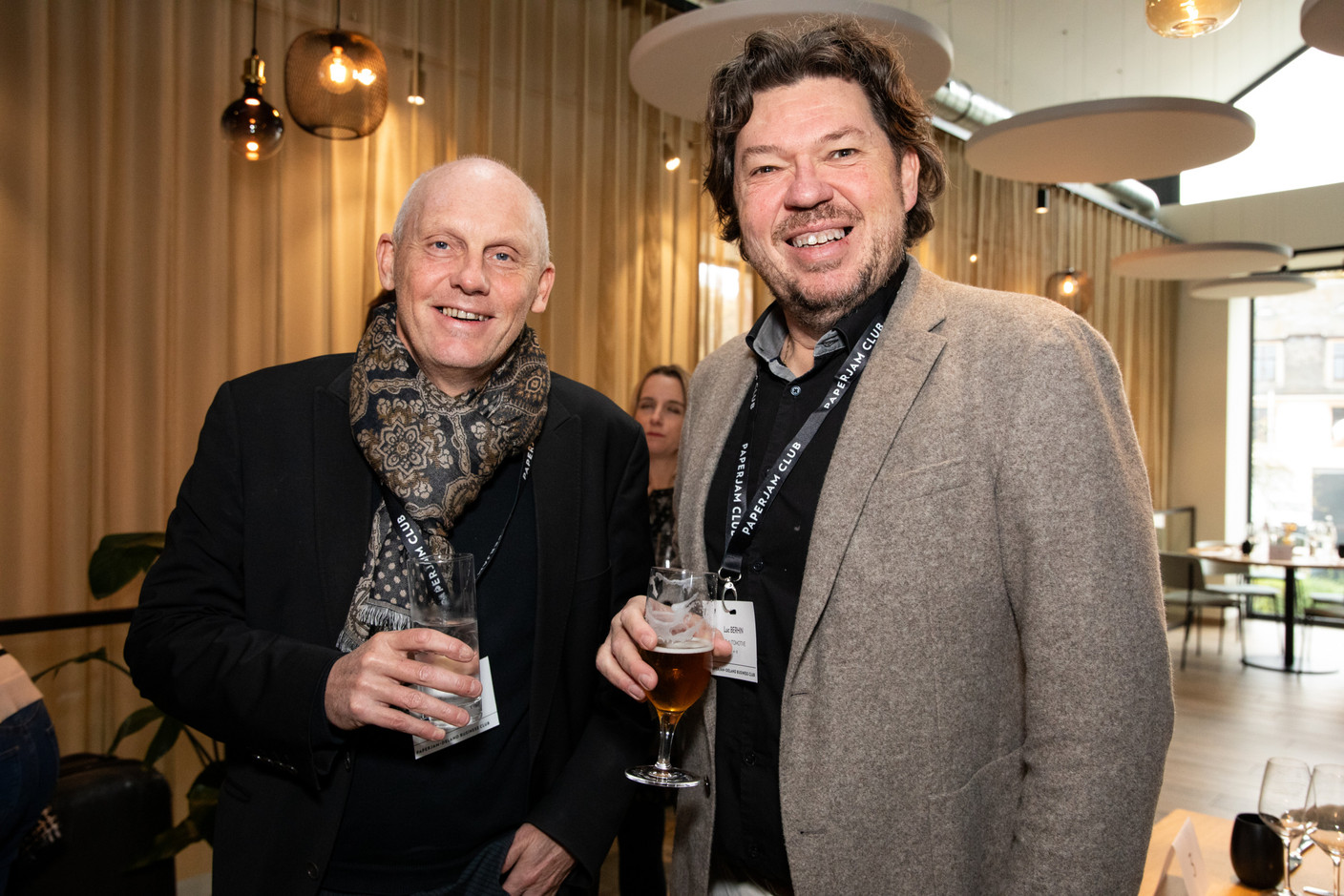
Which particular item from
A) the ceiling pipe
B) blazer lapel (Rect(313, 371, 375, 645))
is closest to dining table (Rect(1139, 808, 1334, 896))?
blazer lapel (Rect(313, 371, 375, 645))

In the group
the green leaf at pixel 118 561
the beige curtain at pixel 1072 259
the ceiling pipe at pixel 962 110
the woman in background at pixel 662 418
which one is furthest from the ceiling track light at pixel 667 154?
the green leaf at pixel 118 561

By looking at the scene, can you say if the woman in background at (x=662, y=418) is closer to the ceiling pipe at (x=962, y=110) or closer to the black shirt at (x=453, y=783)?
the black shirt at (x=453, y=783)

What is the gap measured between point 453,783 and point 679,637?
54 cm

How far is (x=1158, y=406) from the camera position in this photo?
40.4 ft

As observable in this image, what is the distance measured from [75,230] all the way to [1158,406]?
12573 mm

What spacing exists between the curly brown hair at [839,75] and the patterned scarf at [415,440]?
0.66 meters

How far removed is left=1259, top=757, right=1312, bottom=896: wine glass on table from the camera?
171 cm

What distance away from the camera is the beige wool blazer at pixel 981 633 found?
3.88 ft

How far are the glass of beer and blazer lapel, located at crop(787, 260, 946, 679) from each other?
14 cm

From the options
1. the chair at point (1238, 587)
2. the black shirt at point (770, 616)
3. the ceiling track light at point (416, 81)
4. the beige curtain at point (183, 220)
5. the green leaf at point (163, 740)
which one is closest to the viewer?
the black shirt at point (770, 616)

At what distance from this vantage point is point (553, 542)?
1.69 meters

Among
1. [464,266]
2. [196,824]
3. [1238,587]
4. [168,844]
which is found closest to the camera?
[464,266]

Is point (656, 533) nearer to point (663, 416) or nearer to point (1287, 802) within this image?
point (663, 416)

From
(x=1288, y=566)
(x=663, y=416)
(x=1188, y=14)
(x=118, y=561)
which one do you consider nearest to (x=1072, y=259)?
(x=1288, y=566)
